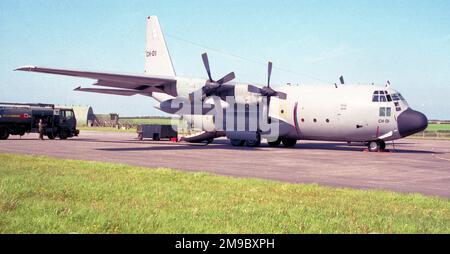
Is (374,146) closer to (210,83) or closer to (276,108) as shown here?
(276,108)

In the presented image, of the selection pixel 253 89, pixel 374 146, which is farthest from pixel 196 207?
pixel 253 89

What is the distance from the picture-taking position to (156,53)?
120 ft

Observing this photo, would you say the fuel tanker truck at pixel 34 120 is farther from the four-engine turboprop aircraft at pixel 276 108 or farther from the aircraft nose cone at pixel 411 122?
the aircraft nose cone at pixel 411 122

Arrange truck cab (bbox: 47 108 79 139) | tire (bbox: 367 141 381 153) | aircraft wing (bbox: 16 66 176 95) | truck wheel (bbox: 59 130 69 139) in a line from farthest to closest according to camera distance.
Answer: truck wheel (bbox: 59 130 69 139)
truck cab (bbox: 47 108 79 139)
tire (bbox: 367 141 381 153)
aircraft wing (bbox: 16 66 176 95)

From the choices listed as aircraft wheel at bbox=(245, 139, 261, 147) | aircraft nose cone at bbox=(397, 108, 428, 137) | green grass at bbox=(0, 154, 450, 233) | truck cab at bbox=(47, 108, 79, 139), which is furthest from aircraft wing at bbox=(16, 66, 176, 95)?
aircraft nose cone at bbox=(397, 108, 428, 137)

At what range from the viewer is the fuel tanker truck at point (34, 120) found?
1447 inches

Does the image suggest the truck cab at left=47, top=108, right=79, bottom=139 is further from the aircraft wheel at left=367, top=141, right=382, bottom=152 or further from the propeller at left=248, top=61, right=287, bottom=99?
the aircraft wheel at left=367, top=141, right=382, bottom=152

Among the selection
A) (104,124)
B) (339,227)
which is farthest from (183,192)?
(104,124)

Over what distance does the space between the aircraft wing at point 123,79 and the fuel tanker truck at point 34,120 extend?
10540 millimetres

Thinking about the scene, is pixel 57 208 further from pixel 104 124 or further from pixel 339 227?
pixel 104 124

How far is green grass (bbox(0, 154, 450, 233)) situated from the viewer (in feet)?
22.6

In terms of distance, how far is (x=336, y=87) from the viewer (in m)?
28.5

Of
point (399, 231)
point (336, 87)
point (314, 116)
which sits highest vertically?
point (336, 87)
